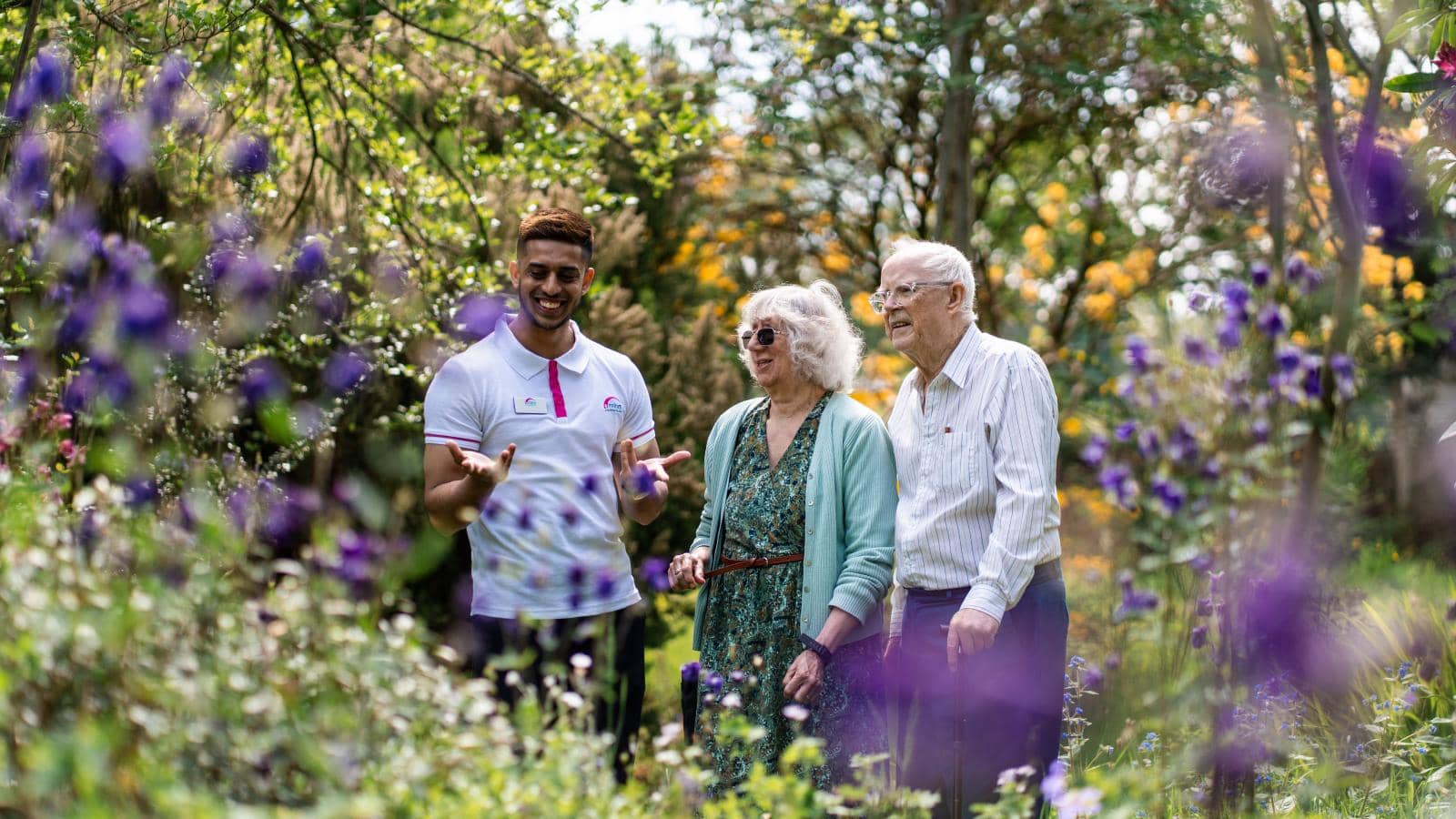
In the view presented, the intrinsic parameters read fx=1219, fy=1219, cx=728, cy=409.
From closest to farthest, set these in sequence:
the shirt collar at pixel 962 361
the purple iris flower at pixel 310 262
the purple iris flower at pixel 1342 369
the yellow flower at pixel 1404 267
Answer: the shirt collar at pixel 962 361 → the purple iris flower at pixel 1342 369 → the purple iris flower at pixel 310 262 → the yellow flower at pixel 1404 267

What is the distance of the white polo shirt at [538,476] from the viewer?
2.88 meters

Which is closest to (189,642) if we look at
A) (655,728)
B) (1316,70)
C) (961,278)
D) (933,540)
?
(933,540)

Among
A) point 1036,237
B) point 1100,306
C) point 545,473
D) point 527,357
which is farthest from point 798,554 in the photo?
point 1036,237

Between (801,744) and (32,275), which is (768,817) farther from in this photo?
(32,275)

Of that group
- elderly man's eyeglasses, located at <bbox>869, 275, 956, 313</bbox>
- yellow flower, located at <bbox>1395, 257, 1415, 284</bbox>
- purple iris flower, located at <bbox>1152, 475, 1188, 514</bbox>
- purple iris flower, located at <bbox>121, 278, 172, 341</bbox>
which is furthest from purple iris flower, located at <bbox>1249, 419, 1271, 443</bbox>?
yellow flower, located at <bbox>1395, 257, 1415, 284</bbox>

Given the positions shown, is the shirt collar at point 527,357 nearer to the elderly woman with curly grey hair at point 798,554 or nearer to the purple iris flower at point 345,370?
the elderly woman with curly grey hair at point 798,554

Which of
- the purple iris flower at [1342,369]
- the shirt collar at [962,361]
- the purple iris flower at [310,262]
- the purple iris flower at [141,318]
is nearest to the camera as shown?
the purple iris flower at [141,318]

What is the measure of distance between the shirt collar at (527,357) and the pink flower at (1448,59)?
6.78 feet

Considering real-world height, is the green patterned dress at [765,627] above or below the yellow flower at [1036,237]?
below

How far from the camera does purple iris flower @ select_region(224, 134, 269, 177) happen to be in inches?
163

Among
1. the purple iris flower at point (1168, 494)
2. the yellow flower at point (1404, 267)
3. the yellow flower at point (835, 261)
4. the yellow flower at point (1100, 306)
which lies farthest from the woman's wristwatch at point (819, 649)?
the yellow flower at point (1100, 306)

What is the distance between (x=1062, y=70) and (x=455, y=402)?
4402 millimetres

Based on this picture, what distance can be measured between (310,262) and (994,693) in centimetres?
296

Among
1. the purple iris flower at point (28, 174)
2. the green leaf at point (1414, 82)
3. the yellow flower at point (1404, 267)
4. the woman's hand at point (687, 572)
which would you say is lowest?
the woman's hand at point (687, 572)
